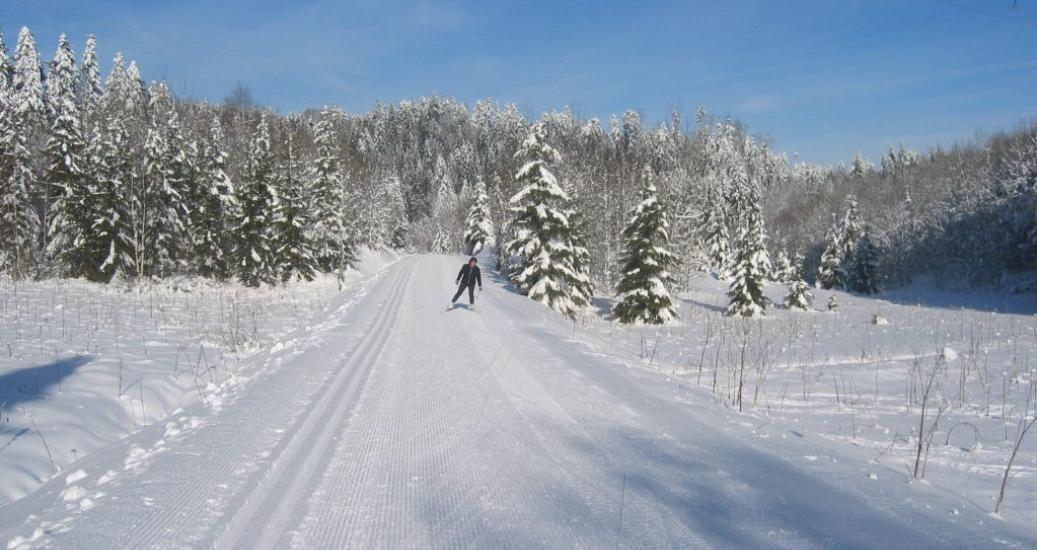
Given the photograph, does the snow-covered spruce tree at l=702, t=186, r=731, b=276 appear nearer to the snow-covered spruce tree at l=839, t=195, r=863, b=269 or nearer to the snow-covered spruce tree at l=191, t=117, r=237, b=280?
the snow-covered spruce tree at l=839, t=195, r=863, b=269

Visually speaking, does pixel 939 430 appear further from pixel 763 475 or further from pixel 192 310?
pixel 192 310

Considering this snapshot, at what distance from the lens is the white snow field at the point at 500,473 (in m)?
3.83

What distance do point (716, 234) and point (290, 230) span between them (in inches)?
1851

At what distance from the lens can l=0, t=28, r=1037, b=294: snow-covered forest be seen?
107 feet

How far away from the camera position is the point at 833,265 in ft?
193

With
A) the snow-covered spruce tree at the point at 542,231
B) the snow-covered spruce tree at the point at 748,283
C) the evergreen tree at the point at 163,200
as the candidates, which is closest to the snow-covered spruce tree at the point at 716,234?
the snow-covered spruce tree at the point at 748,283

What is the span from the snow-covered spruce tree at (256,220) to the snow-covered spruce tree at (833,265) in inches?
2056

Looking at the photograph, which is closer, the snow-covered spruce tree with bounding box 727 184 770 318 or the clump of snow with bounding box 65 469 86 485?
the clump of snow with bounding box 65 469 86 485

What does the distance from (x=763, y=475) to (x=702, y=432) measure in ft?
4.40

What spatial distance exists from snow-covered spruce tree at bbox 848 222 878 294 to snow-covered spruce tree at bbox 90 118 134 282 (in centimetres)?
6188

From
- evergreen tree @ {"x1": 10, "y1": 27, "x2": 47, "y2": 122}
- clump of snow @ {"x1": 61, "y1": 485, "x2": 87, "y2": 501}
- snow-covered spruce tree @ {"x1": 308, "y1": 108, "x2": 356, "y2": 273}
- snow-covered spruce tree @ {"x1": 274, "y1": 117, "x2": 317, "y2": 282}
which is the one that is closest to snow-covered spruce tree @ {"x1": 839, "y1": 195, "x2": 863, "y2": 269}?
snow-covered spruce tree @ {"x1": 308, "y1": 108, "x2": 356, "y2": 273}

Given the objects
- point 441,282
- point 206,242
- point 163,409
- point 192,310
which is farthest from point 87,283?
point 163,409

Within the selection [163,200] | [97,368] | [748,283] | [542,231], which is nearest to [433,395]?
[97,368]

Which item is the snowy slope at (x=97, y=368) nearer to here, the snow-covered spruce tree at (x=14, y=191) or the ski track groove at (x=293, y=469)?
the ski track groove at (x=293, y=469)
